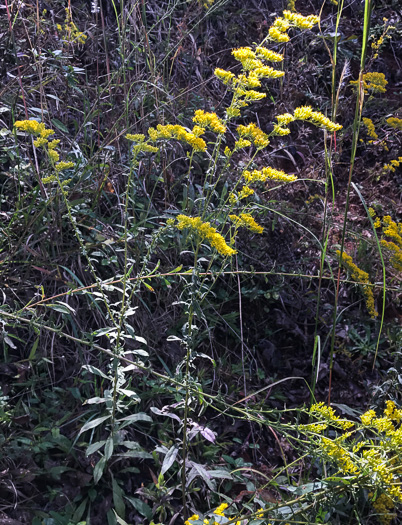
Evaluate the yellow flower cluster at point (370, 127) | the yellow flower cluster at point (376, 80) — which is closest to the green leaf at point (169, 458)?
the yellow flower cluster at point (370, 127)

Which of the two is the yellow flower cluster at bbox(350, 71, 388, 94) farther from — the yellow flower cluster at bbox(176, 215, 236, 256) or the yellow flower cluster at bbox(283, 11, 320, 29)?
the yellow flower cluster at bbox(176, 215, 236, 256)

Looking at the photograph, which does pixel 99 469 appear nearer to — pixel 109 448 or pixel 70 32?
pixel 109 448

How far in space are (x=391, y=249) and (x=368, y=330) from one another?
45 centimetres

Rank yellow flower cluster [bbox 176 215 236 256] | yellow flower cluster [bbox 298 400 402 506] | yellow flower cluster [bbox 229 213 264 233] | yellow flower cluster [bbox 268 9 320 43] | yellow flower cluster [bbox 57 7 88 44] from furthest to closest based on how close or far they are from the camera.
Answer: yellow flower cluster [bbox 57 7 88 44]
yellow flower cluster [bbox 268 9 320 43]
yellow flower cluster [bbox 229 213 264 233]
yellow flower cluster [bbox 176 215 236 256]
yellow flower cluster [bbox 298 400 402 506]

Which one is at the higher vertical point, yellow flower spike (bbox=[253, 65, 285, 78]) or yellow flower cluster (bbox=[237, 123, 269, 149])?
yellow flower spike (bbox=[253, 65, 285, 78])

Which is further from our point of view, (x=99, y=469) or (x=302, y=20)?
(x=302, y=20)

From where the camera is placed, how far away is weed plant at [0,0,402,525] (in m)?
1.71

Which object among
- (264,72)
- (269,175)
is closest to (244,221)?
(269,175)

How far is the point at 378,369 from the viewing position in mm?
2629

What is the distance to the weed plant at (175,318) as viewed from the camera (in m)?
1.71

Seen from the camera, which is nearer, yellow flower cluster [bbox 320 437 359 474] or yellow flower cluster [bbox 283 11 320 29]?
yellow flower cluster [bbox 320 437 359 474]

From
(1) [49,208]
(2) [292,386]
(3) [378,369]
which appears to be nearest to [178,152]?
(1) [49,208]

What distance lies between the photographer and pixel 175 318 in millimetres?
2340

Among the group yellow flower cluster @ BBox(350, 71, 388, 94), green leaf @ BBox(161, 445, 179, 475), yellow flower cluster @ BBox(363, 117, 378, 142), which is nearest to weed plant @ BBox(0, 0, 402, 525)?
green leaf @ BBox(161, 445, 179, 475)
